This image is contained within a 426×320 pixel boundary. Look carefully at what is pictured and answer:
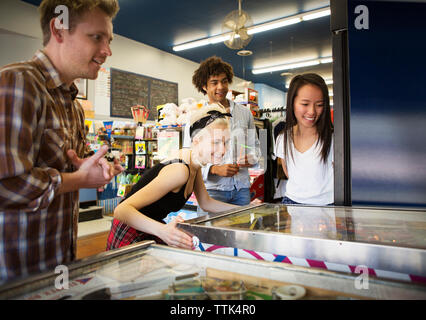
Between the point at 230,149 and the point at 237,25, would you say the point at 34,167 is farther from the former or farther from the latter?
the point at 237,25

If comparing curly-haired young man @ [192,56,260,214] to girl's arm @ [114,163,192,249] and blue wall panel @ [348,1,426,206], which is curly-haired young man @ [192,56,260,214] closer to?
girl's arm @ [114,163,192,249]

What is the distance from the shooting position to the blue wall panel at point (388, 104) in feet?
4.78

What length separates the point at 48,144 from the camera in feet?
3.21

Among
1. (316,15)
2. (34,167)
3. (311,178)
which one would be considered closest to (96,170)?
(34,167)

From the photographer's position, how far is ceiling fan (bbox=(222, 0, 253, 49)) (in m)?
4.21

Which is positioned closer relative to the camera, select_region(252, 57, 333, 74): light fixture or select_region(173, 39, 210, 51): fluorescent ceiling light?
select_region(173, 39, 210, 51): fluorescent ceiling light

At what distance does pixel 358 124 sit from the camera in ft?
5.16

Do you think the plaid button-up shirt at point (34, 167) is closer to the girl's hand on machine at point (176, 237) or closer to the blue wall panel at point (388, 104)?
the girl's hand on machine at point (176, 237)

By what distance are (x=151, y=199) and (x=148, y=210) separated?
3.8 inches

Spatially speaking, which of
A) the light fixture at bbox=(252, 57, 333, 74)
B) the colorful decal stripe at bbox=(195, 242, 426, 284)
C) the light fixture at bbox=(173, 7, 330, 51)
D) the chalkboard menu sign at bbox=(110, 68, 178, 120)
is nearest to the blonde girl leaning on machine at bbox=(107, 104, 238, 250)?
the colorful decal stripe at bbox=(195, 242, 426, 284)

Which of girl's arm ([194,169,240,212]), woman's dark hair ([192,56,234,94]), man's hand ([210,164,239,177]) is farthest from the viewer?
woman's dark hair ([192,56,234,94])
